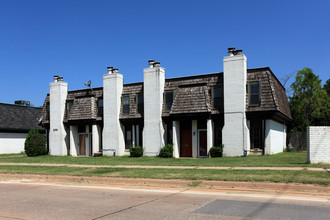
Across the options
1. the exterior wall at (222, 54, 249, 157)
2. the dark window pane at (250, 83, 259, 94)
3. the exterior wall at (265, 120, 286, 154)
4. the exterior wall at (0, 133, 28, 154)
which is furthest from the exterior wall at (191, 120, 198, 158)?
the exterior wall at (0, 133, 28, 154)

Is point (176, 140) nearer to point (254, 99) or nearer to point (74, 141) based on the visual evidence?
point (254, 99)

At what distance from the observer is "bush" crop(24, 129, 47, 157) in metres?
29.6

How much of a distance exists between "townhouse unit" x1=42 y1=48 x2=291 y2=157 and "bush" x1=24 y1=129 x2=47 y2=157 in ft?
3.07

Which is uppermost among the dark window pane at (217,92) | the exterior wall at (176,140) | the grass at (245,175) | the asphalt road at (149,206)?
the dark window pane at (217,92)

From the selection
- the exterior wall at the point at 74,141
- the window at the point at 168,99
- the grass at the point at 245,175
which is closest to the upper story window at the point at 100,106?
the exterior wall at the point at 74,141

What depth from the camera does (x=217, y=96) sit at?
23.8 metres

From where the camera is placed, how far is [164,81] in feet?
85.6

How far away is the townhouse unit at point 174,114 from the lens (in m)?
22.5

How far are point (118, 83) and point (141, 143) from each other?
506cm

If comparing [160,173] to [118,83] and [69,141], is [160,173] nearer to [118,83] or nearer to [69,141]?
[118,83]

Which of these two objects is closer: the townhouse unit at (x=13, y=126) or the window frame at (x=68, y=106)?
the window frame at (x=68, y=106)

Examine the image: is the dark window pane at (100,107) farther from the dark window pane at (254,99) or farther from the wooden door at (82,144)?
the dark window pane at (254,99)

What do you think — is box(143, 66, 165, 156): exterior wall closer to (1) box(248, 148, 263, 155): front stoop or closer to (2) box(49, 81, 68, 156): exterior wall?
(1) box(248, 148, 263, 155): front stoop

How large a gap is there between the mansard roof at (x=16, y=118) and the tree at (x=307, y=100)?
29.3m
